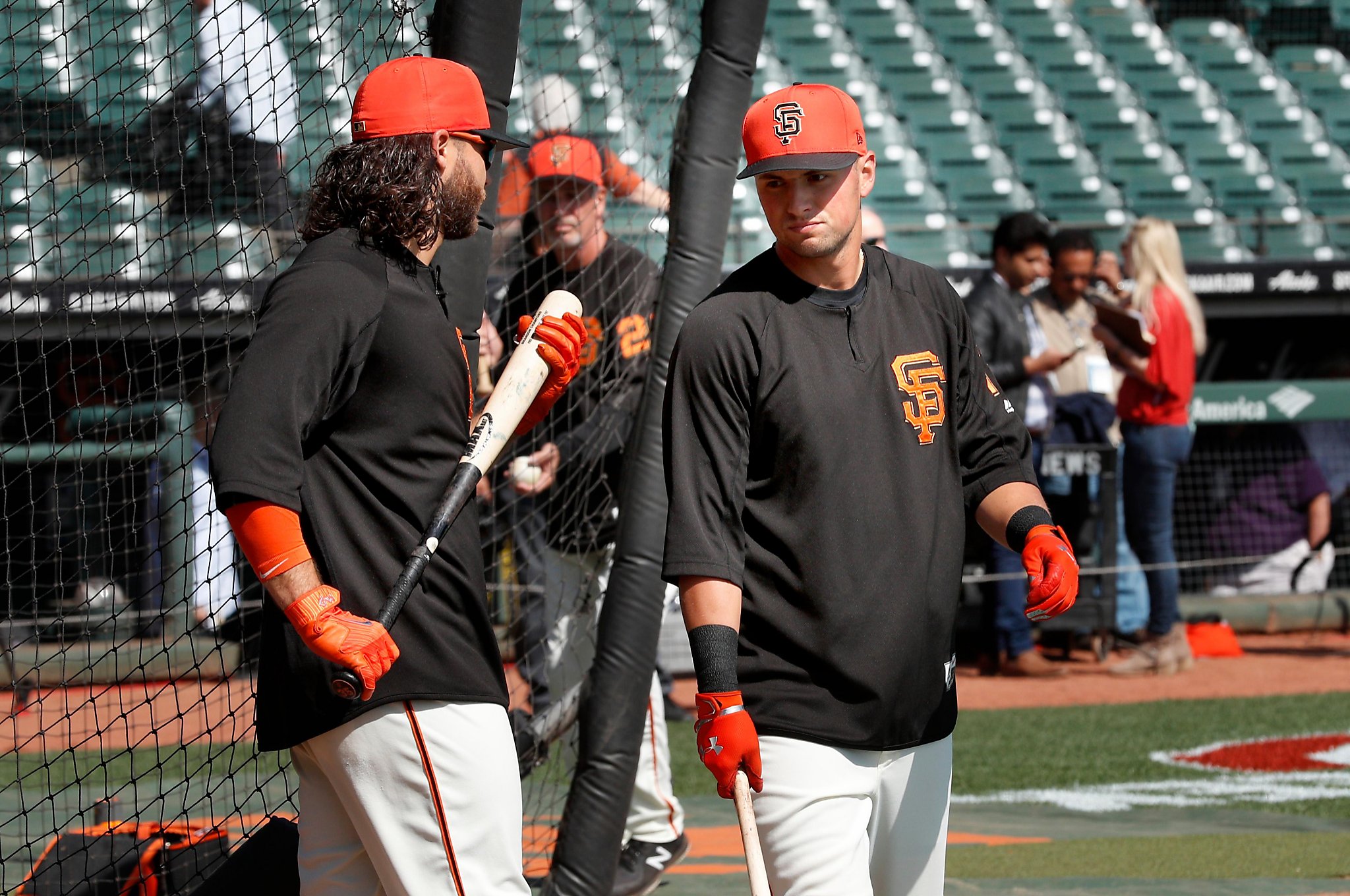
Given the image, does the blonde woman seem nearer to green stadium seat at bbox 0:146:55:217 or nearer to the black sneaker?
the black sneaker

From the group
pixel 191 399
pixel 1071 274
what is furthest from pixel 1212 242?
pixel 191 399

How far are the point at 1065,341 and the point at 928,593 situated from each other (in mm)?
6028

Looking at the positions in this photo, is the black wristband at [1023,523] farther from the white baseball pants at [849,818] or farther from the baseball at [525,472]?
the baseball at [525,472]

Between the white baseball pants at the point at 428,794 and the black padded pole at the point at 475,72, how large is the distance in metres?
1.21

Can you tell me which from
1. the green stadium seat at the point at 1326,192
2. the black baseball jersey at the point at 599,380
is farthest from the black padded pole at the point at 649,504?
the green stadium seat at the point at 1326,192

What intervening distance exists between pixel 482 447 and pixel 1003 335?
18.5ft

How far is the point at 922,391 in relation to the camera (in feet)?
8.52

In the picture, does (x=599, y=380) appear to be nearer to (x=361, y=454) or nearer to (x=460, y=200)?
(x=460, y=200)

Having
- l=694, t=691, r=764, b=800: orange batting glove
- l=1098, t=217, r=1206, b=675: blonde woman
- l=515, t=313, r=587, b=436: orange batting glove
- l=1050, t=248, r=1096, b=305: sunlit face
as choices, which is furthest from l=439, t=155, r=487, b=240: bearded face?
l=1050, t=248, r=1096, b=305: sunlit face

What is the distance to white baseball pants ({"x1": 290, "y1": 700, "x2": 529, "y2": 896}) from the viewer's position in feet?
7.68

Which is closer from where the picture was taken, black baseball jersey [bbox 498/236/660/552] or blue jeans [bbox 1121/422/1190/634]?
black baseball jersey [bbox 498/236/660/552]

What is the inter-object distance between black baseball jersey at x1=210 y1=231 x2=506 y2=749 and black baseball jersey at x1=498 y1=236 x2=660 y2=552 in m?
1.97

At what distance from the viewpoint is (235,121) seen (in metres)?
6.99

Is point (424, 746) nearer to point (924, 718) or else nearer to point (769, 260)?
point (924, 718)
